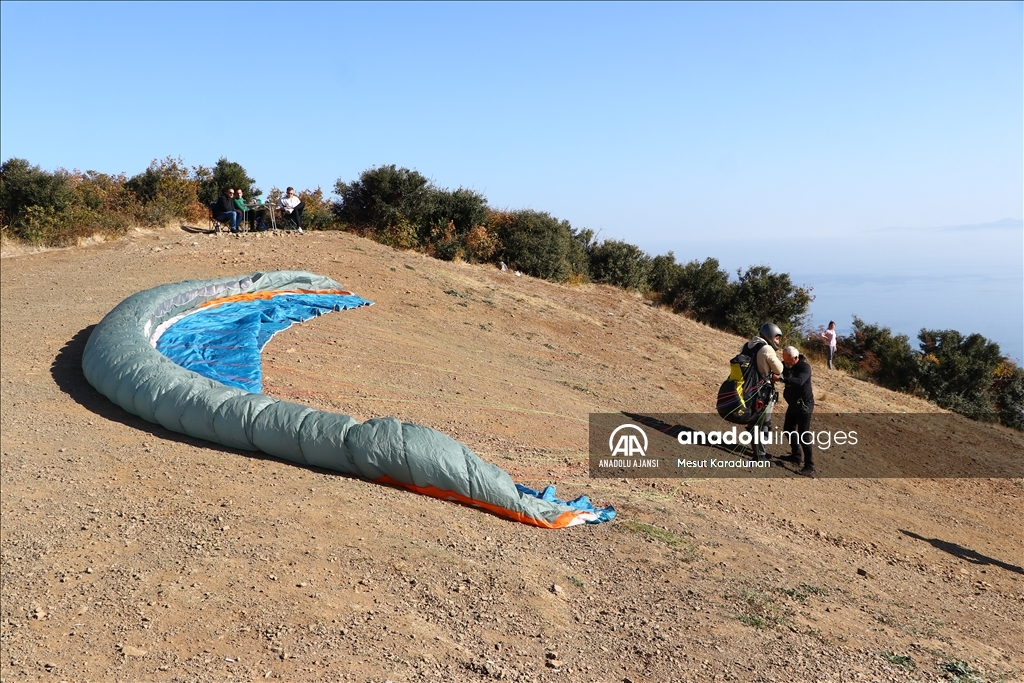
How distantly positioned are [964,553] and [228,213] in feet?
52.0

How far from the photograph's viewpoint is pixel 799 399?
9.39 metres

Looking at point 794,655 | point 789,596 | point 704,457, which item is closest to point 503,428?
point 704,457

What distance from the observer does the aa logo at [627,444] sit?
9.77 m

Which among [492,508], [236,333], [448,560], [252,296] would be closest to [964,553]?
[492,508]

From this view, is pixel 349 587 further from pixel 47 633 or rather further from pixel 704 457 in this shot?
pixel 704 457

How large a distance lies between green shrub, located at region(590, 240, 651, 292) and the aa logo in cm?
1409

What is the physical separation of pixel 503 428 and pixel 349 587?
13.9 feet

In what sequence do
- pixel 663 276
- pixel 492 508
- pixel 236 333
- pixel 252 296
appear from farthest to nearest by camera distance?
pixel 663 276
pixel 252 296
pixel 236 333
pixel 492 508

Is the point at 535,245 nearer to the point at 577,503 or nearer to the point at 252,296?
the point at 252,296

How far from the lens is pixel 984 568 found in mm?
8156

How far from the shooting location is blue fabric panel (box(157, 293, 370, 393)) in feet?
33.4

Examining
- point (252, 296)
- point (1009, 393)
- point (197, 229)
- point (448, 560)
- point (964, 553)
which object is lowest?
point (964, 553)

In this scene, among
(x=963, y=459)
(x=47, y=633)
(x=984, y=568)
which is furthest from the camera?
(x=963, y=459)

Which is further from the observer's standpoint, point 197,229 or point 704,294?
point 704,294
